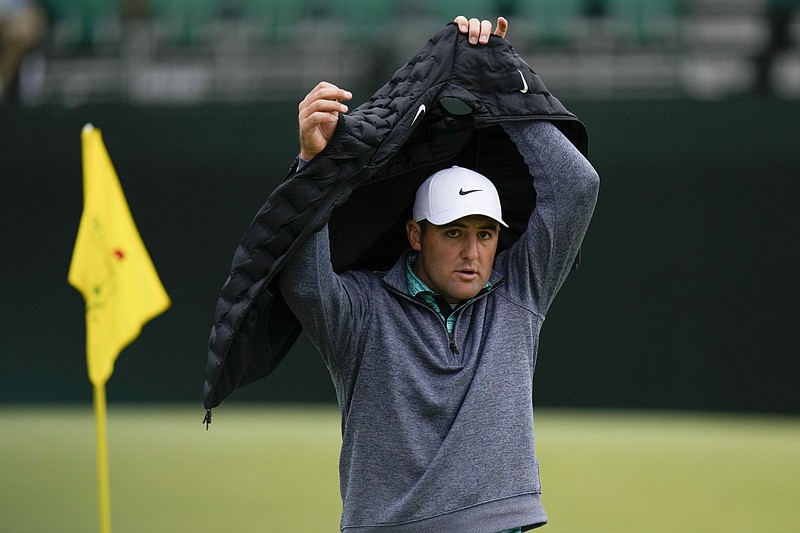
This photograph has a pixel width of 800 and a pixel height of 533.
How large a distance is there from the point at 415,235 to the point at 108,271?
7.92 ft

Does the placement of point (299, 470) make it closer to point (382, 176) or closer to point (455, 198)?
point (382, 176)

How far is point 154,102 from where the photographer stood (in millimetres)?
9289

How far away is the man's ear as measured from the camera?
118 inches

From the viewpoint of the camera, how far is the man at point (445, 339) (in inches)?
107

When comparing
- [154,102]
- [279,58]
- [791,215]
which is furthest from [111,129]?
[791,215]

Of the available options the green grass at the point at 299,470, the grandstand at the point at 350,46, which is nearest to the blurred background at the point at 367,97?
the grandstand at the point at 350,46

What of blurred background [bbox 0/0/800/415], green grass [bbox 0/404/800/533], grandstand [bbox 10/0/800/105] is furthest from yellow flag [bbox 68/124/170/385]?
grandstand [bbox 10/0/800/105]

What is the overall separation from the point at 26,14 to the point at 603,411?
17.1 feet

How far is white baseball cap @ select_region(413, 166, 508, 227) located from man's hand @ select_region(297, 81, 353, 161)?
341 millimetres

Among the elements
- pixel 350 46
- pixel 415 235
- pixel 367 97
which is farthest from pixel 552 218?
pixel 350 46

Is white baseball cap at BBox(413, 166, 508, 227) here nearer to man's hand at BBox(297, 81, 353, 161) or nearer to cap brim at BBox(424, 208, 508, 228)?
cap brim at BBox(424, 208, 508, 228)

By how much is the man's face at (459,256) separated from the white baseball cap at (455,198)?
27 mm

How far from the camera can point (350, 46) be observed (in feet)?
31.9

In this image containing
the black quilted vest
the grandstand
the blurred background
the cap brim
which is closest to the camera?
the black quilted vest
